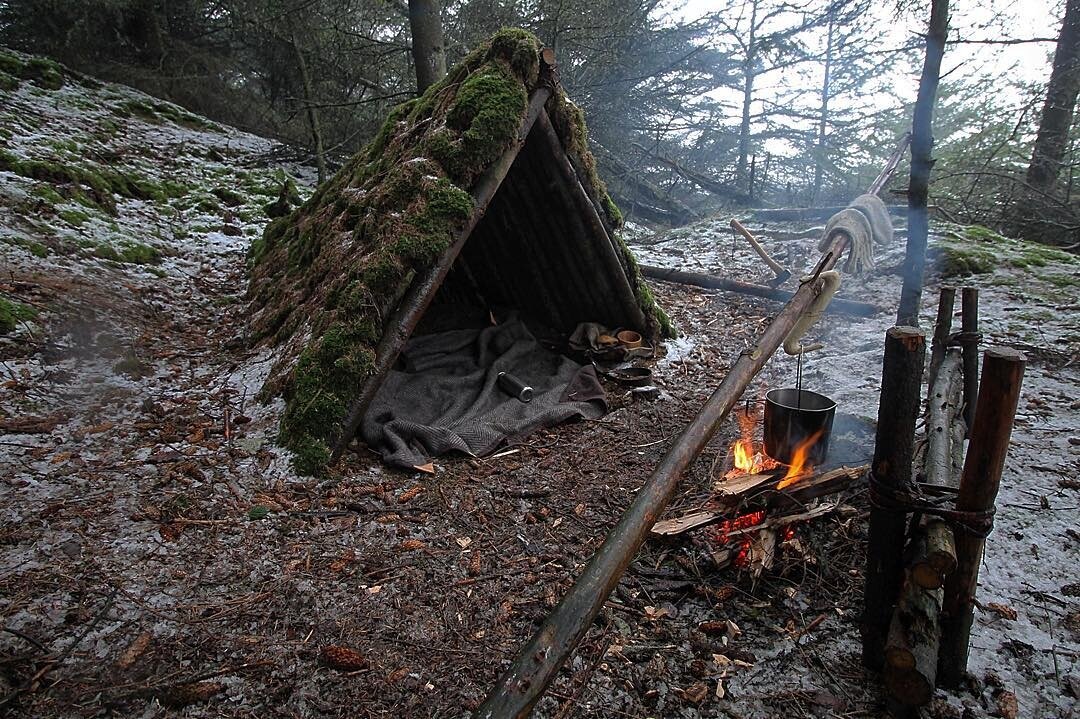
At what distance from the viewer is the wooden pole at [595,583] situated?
1.47 metres

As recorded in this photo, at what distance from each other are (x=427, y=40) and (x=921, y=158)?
20.3 ft

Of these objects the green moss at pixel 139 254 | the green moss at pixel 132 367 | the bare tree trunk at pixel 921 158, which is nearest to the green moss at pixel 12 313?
the green moss at pixel 132 367

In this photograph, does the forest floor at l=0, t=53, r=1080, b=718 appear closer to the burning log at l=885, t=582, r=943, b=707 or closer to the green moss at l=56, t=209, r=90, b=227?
the burning log at l=885, t=582, r=943, b=707

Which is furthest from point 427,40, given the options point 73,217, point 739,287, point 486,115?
point 739,287

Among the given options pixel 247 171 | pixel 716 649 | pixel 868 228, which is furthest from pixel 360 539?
pixel 247 171

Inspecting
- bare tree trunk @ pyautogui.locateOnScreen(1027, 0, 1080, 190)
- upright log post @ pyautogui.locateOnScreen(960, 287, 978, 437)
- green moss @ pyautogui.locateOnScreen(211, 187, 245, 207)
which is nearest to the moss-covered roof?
upright log post @ pyautogui.locateOnScreen(960, 287, 978, 437)

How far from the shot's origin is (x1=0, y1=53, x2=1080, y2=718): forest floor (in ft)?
6.72

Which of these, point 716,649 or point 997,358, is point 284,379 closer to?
point 716,649

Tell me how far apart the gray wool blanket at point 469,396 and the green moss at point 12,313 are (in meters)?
2.81

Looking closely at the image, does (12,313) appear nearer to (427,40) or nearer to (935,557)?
(427,40)

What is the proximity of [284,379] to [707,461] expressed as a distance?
3056mm

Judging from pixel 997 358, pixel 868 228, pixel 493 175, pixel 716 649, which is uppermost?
Result: pixel 493 175

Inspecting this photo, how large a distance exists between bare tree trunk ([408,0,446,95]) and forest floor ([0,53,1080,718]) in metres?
4.41

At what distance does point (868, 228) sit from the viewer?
4.57 meters
